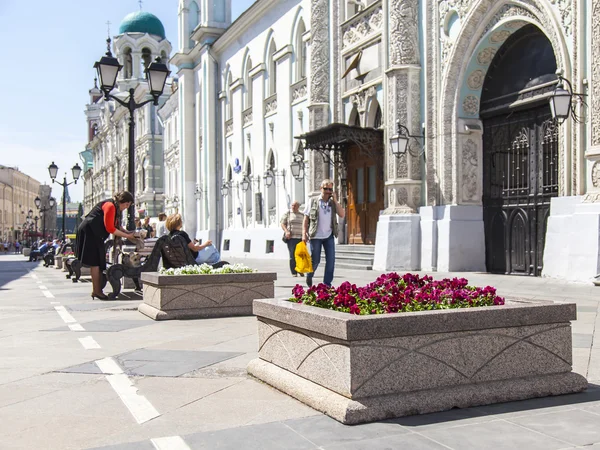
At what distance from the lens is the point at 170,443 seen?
4.19 meters

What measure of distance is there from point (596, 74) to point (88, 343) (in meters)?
10.3

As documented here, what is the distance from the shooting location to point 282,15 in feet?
103

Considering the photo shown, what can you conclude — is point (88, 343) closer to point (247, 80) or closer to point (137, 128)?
point (247, 80)

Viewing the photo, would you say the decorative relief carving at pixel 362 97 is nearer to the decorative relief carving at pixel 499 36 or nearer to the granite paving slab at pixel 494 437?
the decorative relief carving at pixel 499 36

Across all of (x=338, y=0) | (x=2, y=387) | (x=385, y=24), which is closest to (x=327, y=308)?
(x=2, y=387)

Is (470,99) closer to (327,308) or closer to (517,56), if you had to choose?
(517,56)

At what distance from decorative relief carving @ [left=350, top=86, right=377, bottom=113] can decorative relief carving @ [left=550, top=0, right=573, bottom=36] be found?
27.3ft

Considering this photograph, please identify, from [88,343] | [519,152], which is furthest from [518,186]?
[88,343]

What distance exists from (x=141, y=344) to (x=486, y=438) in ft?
14.5

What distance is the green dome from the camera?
3369 inches

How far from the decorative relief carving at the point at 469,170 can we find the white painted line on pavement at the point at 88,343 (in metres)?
12.4

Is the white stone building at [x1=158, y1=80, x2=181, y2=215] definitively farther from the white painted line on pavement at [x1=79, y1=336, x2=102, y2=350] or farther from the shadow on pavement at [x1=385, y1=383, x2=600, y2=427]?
the shadow on pavement at [x1=385, y1=383, x2=600, y2=427]

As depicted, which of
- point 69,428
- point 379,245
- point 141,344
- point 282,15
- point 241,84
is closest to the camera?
point 69,428

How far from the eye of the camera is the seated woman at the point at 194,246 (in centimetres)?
1169
